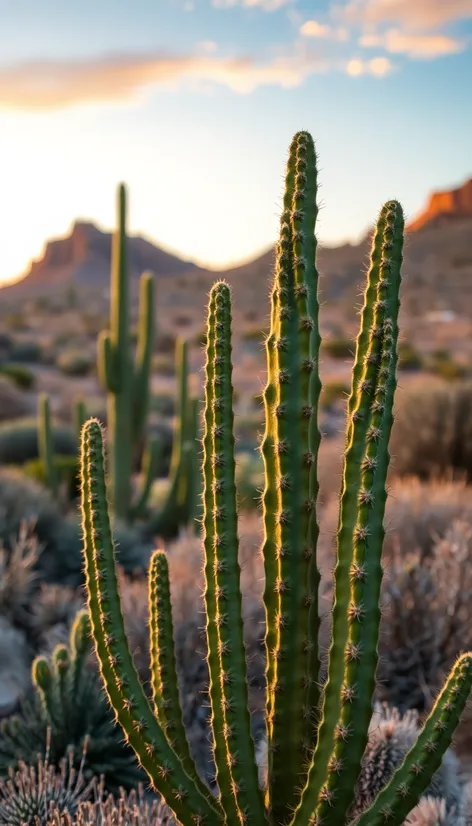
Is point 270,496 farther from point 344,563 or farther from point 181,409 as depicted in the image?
point 181,409

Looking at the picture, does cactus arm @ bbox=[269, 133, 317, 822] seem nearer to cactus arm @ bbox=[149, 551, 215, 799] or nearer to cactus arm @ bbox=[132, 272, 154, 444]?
cactus arm @ bbox=[149, 551, 215, 799]

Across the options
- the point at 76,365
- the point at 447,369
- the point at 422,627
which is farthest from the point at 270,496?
the point at 76,365

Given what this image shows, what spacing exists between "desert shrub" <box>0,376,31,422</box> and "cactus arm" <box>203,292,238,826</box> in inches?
671

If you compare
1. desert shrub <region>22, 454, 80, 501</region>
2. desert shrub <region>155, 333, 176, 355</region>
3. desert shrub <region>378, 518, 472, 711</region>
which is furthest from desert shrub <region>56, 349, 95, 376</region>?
desert shrub <region>378, 518, 472, 711</region>

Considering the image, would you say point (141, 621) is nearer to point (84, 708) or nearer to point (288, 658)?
point (84, 708)

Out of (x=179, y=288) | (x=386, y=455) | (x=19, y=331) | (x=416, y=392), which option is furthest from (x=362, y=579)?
(x=179, y=288)

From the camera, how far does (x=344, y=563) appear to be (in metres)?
2.54

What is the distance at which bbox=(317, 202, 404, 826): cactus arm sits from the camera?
248cm

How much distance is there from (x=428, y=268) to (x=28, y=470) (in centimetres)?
6758

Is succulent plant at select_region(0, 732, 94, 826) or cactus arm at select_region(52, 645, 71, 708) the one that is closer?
succulent plant at select_region(0, 732, 94, 826)

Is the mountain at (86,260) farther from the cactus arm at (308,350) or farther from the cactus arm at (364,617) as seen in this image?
the cactus arm at (364,617)

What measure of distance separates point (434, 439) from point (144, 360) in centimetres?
360

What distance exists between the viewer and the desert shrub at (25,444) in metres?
14.1

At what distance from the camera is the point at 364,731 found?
2.50m
